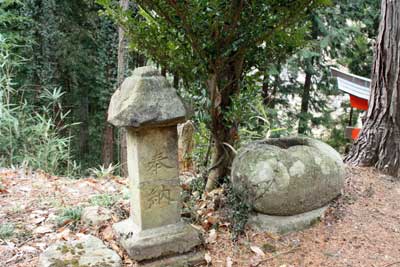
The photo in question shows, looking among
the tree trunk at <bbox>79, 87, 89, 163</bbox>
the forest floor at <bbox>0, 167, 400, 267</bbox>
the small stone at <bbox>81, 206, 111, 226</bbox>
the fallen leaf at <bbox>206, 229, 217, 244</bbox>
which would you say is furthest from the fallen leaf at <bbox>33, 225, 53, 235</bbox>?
the tree trunk at <bbox>79, 87, 89, 163</bbox>

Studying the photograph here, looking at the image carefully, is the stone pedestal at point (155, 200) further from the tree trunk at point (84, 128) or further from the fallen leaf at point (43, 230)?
the tree trunk at point (84, 128)

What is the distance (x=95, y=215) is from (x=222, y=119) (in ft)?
3.75

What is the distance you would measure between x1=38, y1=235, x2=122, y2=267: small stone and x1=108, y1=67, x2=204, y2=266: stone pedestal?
114 mm

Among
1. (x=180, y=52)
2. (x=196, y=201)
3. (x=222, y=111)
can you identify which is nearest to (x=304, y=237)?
(x=196, y=201)

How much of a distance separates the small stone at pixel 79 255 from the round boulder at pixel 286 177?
938 millimetres

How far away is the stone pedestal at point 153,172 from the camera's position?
2145 millimetres

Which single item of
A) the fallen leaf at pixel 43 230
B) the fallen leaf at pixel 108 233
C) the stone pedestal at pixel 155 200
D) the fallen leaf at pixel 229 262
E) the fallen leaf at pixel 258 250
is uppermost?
the stone pedestal at pixel 155 200

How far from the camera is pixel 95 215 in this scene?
2.86 m

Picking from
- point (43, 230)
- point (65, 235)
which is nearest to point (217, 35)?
point (65, 235)

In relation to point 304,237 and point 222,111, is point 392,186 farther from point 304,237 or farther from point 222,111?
point 222,111

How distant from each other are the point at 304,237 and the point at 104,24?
6.21 m

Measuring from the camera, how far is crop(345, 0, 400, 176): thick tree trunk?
11.4 ft

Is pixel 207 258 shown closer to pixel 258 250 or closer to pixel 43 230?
pixel 258 250

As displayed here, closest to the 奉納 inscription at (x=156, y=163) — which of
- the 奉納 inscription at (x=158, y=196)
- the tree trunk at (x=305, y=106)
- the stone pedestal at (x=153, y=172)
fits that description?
the stone pedestal at (x=153, y=172)
